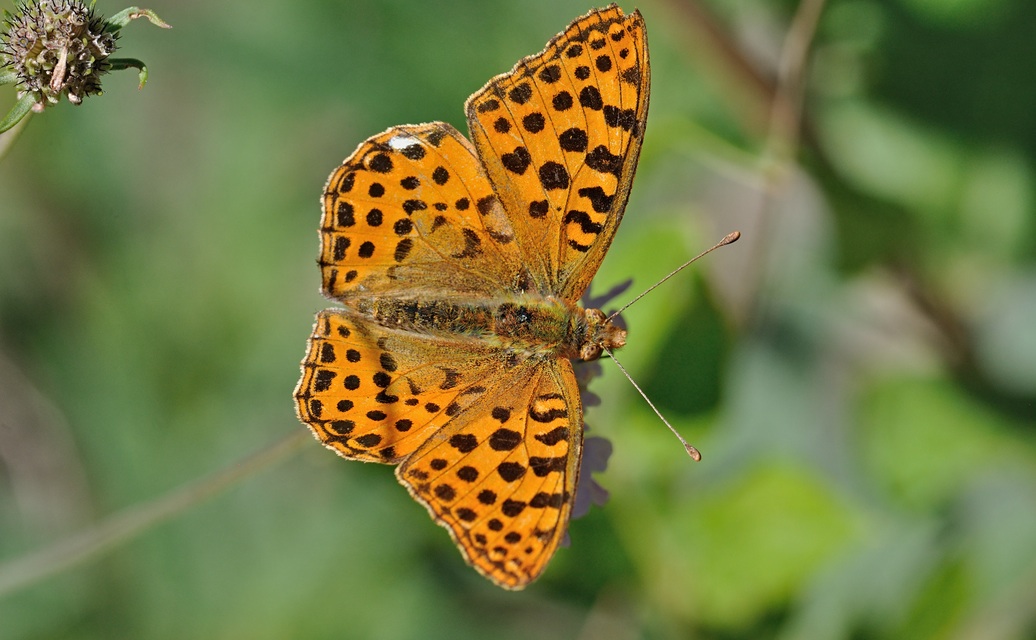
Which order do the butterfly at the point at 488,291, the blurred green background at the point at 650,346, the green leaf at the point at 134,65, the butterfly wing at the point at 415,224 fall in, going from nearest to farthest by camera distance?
the green leaf at the point at 134,65 → the butterfly at the point at 488,291 → the butterfly wing at the point at 415,224 → the blurred green background at the point at 650,346

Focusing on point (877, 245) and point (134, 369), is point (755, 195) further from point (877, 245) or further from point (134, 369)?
point (134, 369)

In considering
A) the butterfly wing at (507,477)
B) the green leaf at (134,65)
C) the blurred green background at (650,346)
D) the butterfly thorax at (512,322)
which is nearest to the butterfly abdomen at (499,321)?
the butterfly thorax at (512,322)

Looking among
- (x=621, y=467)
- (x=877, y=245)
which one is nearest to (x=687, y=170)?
(x=877, y=245)

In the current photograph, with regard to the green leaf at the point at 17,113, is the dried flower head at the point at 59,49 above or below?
above

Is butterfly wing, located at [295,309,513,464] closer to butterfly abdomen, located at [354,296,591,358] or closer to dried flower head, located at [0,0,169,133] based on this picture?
butterfly abdomen, located at [354,296,591,358]

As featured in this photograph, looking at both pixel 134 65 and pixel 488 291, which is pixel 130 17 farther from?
pixel 488 291

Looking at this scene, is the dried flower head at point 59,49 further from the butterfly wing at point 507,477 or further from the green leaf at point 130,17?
the butterfly wing at point 507,477

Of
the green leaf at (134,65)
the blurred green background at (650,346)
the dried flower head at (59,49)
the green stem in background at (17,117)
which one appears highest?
the dried flower head at (59,49)

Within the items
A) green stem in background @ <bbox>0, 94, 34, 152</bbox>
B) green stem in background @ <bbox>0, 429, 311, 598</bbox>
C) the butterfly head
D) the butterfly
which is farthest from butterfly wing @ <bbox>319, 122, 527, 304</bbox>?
green stem in background @ <bbox>0, 94, 34, 152</bbox>
